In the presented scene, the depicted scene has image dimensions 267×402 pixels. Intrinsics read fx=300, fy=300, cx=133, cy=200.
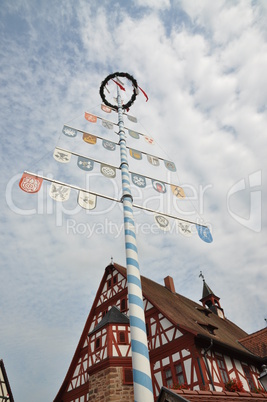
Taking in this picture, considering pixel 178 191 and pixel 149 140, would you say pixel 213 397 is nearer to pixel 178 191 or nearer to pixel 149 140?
pixel 178 191

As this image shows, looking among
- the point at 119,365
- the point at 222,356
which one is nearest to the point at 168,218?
the point at 119,365

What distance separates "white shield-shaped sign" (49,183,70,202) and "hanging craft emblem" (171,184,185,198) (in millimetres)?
3485

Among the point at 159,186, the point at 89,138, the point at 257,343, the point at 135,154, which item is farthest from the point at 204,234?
the point at 257,343

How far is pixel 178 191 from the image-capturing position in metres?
9.65

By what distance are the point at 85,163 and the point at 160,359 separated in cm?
919

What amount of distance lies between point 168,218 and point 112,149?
2.80 m

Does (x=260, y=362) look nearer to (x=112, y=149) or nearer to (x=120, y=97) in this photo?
(x=112, y=149)

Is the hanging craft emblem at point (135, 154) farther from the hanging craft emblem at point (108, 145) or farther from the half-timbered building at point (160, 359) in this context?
the half-timbered building at point (160, 359)

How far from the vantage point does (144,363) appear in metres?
4.59

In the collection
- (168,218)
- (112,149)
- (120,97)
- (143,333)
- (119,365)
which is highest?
(120,97)

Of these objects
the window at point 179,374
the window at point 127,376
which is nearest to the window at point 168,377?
the window at point 179,374

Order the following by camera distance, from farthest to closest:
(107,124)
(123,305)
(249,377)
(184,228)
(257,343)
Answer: (257,343), (123,305), (249,377), (107,124), (184,228)

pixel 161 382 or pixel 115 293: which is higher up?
pixel 115 293

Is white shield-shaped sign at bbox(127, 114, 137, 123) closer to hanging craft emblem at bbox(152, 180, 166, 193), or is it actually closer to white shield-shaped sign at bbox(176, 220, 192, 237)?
hanging craft emblem at bbox(152, 180, 166, 193)
